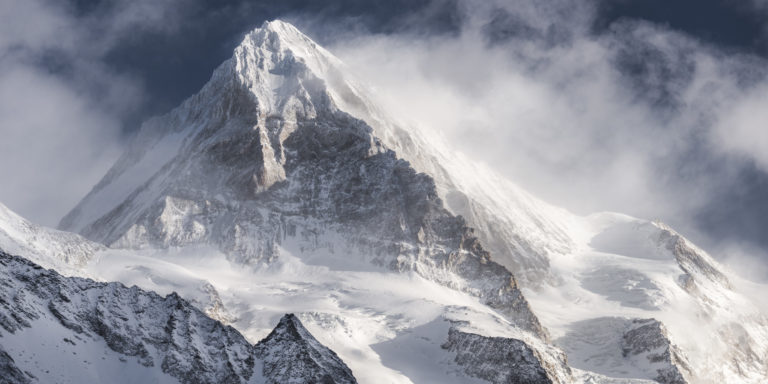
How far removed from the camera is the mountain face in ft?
292

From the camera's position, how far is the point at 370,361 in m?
164

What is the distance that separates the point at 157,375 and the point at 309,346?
20.9 m

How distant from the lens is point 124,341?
10006 cm

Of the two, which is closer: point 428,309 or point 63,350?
point 63,350

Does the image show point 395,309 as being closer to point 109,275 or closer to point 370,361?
point 370,361

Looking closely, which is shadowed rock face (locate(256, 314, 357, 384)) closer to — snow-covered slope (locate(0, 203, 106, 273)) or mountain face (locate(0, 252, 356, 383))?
mountain face (locate(0, 252, 356, 383))

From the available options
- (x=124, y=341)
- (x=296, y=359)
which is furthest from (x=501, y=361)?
(x=124, y=341)

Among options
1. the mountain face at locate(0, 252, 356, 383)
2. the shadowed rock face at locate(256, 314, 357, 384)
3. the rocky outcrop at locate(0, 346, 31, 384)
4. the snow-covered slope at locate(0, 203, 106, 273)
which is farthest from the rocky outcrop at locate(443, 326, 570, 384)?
the rocky outcrop at locate(0, 346, 31, 384)

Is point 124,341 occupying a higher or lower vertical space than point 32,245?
lower

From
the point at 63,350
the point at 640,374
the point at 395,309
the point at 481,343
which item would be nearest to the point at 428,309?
the point at 395,309

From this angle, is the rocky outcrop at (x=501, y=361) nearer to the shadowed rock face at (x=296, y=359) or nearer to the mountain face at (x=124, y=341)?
the shadowed rock face at (x=296, y=359)

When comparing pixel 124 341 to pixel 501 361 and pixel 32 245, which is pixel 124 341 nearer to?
pixel 501 361

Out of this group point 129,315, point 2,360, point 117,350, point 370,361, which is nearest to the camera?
point 2,360

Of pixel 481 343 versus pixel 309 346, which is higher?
pixel 481 343
